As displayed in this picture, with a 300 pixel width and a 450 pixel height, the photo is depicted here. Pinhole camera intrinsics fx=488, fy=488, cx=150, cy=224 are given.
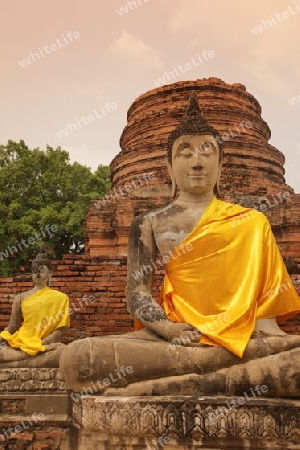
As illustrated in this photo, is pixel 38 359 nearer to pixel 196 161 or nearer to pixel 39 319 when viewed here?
pixel 39 319

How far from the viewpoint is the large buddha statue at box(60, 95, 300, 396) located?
2977mm

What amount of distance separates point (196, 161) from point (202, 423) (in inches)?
78.9

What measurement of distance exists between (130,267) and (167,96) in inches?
447

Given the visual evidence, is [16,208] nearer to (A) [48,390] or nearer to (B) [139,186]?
(B) [139,186]

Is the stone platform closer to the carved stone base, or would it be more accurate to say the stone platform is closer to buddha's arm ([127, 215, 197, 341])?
the carved stone base

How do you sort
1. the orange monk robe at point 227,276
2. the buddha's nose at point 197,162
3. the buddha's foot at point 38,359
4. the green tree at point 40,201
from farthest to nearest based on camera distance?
the green tree at point 40,201 < the buddha's foot at point 38,359 < the buddha's nose at point 197,162 < the orange monk robe at point 227,276

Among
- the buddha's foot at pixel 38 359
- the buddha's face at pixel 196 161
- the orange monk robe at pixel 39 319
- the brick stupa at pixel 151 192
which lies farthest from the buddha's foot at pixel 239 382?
the brick stupa at pixel 151 192

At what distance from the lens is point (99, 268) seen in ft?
28.3

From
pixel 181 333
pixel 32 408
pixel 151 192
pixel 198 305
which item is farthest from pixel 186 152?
pixel 151 192

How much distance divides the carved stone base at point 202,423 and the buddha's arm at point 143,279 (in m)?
0.72

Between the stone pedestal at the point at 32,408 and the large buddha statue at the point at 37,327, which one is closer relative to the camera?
the stone pedestal at the point at 32,408

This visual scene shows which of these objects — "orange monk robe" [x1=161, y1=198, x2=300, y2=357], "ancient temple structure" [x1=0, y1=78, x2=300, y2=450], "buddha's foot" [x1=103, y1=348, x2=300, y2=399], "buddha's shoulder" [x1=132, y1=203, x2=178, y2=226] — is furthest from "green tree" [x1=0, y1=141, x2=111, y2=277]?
"buddha's foot" [x1=103, y1=348, x2=300, y2=399]

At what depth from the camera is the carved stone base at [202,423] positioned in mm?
2553

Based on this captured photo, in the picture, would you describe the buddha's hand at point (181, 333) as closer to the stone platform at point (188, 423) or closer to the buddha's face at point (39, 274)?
the stone platform at point (188, 423)
